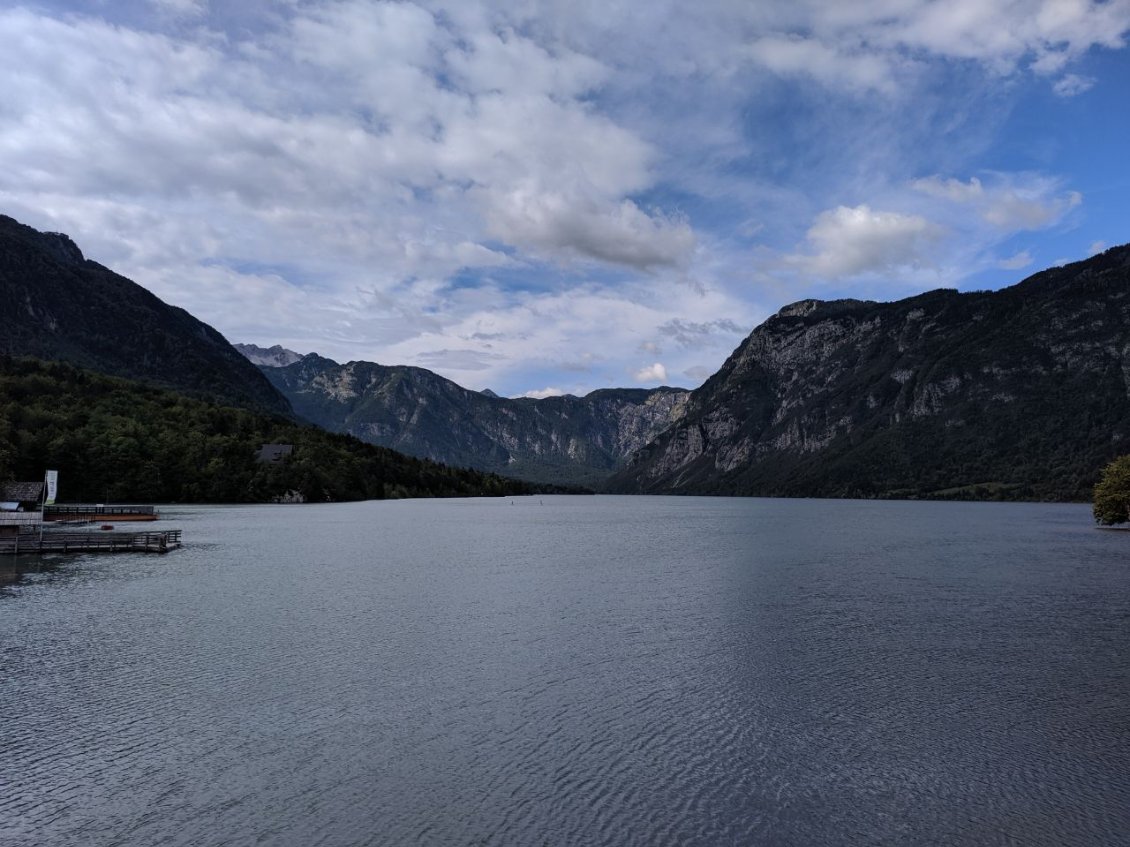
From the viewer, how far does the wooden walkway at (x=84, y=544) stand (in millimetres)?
76938

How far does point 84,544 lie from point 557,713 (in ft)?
258

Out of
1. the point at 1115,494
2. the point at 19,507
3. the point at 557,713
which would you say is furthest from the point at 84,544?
the point at 1115,494

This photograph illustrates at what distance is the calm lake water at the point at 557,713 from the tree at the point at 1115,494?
83.7m

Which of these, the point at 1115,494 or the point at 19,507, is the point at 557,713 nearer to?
the point at 19,507

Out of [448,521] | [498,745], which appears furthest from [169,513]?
[498,745]

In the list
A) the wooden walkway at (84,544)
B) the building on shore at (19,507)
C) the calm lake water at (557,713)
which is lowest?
the calm lake water at (557,713)

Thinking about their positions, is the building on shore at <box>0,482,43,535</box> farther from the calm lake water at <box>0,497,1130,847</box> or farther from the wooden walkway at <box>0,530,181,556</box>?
the calm lake water at <box>0,497,1130,847</box>

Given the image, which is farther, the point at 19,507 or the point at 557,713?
the point at 19,507

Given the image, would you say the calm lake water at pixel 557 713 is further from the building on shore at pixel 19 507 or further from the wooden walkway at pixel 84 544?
the building on shore at pixel 19 507

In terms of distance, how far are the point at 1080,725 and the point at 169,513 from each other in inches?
6717

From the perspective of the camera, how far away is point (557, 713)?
27406 millimetres

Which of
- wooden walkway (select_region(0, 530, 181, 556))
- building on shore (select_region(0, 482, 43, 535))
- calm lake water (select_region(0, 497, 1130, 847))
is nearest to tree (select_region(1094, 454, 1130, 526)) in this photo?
calm lake water (select_region(0, 497, 1130, 847))

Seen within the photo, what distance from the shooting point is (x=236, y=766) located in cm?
2183

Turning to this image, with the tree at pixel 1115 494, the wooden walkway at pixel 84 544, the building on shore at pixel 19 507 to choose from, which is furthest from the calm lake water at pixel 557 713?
the tree at pixel 1115 494
